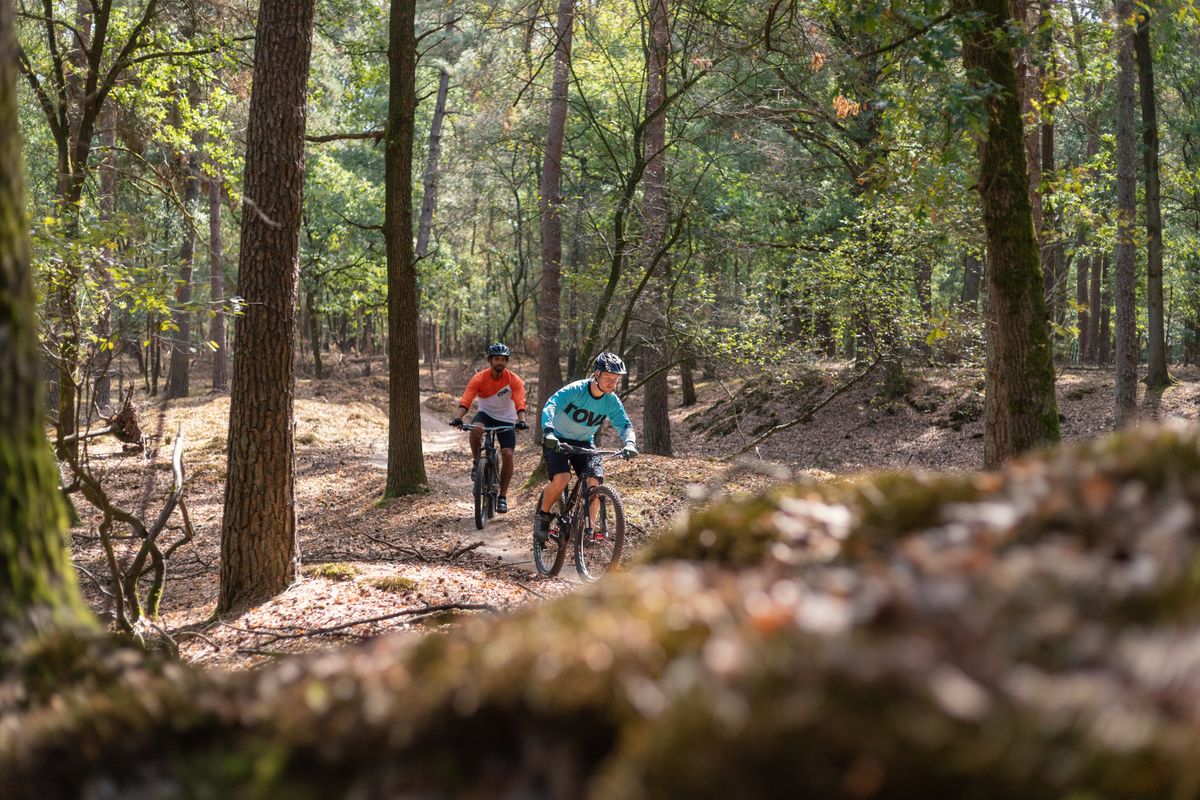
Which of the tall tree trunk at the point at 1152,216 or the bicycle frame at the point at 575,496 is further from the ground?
the tall tree trunk at the point at 1152,216

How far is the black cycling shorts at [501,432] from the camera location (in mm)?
11797

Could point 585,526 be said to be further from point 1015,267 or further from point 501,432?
point 1015,267

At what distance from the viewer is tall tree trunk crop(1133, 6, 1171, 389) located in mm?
18125

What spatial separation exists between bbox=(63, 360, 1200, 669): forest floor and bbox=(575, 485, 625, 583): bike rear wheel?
32 centimetres

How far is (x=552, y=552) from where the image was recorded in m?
10.0

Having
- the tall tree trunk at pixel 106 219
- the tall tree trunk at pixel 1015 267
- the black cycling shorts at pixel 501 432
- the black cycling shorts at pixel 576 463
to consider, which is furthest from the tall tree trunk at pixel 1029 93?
the tall tree trunk at pixel 106 219

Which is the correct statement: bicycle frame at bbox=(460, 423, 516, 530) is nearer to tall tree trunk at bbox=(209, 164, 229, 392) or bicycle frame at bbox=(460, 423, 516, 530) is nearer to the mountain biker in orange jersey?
the mountain biker in orange jersey

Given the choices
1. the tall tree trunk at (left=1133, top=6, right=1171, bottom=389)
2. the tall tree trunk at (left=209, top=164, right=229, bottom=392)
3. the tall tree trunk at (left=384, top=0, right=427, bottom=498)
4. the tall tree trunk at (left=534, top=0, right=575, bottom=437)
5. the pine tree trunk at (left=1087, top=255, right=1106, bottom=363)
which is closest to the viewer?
the tall tree trunk at (left=384, top=0, right=427, bottom=498)

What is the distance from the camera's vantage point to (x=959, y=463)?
57.8 feet

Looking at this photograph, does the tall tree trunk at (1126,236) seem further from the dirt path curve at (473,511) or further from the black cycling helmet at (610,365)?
the black cycling helmet at (610,365)

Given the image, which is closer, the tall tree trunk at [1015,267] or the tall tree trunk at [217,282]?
the tall tree trunk at [1015,267]

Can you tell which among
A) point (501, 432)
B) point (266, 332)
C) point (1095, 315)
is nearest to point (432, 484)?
point (501, 432)

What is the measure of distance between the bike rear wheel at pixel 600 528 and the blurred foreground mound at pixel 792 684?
751 cm

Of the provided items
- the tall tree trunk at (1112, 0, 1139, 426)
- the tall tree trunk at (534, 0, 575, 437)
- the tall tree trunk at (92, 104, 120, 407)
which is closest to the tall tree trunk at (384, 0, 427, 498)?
the tall tree trunk at (92, 104, 120, 407)
